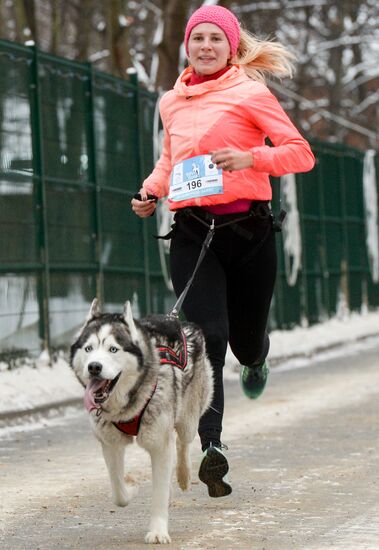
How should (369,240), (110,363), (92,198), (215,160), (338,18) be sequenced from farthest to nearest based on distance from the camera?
1. (338,18)
2. (369,240)
3. (92,198)
4. (215,160)
5. (110,363)

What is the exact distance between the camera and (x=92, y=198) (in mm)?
13648

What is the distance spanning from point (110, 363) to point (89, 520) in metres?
1.23

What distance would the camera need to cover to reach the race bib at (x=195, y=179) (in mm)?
6688

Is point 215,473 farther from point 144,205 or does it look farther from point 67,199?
point 67,199

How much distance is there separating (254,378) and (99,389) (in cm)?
263

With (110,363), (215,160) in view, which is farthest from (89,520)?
(215,160)

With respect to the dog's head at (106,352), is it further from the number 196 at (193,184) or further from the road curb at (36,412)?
the road curb at (36,412)

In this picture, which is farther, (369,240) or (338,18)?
(338,18)

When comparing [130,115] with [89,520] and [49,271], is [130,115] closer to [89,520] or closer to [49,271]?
[49,271]

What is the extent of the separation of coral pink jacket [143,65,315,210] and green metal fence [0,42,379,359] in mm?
5218

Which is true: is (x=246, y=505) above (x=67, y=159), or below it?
below

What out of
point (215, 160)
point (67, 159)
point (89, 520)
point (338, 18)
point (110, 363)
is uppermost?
point (338, 18)

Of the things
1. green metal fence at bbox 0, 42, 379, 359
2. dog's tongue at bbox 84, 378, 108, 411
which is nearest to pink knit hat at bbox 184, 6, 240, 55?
dog's tongue at bbox 84, 378, 108, 411

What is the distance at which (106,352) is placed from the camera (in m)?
5.62
